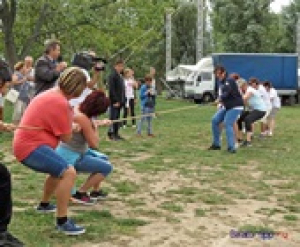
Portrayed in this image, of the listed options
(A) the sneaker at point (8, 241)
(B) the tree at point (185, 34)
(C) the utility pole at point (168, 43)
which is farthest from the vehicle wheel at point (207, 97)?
(A) the sneaker at point (8, 241)

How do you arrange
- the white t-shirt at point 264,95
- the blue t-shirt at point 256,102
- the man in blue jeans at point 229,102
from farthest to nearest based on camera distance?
the white t-shirt at point 264,95, the blue t-shirt at point 256,102, the man in blue jeans at point 229,102

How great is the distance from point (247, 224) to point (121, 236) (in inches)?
53.5

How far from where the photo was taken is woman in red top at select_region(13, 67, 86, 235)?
16.8ft

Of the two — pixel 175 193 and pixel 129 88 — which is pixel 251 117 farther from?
pixel 175 193

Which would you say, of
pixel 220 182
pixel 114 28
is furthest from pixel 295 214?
pixel 114 28

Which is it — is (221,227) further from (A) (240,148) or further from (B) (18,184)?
(A) (240,148)

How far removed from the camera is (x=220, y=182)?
8.20 m

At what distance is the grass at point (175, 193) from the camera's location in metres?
5.61

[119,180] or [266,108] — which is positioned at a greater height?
[266,108]

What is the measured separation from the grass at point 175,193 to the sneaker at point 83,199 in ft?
→ 0.35

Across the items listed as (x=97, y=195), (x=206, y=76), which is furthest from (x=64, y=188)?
(x=206, y=76)

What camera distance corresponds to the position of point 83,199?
6.51 meters

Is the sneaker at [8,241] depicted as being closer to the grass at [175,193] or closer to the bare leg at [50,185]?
the grass at [175,193]

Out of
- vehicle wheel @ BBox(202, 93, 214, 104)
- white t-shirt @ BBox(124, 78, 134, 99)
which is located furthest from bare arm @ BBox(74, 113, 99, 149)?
vehicle wheel @ BBox(202, 93, 214, 104)
